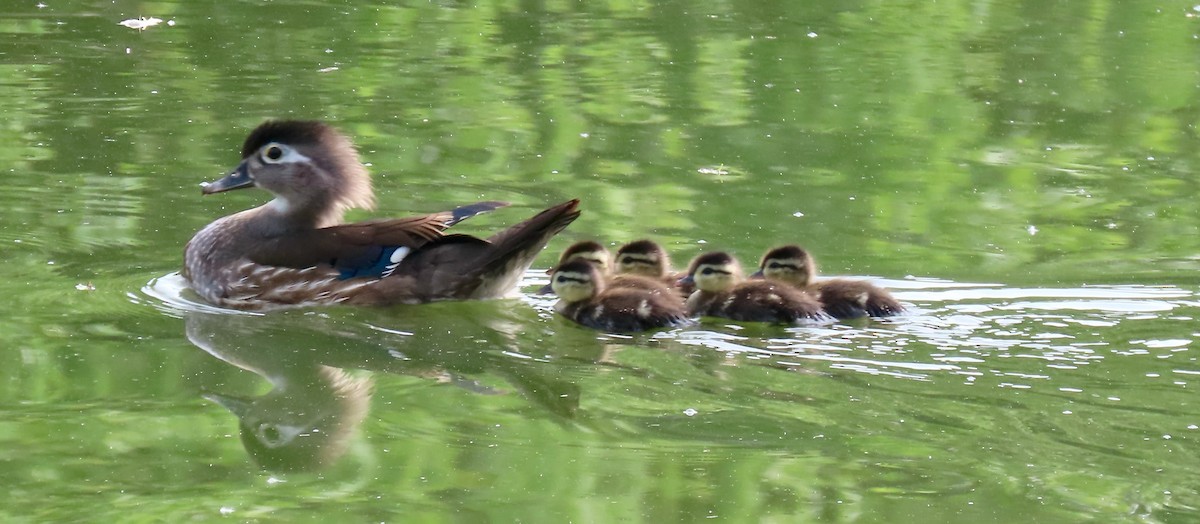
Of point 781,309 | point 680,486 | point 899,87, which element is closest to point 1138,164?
point 899,87

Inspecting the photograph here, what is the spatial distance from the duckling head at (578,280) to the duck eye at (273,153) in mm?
1316

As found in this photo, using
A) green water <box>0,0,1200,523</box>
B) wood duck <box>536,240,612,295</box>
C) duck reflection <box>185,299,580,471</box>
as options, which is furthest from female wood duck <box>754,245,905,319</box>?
duck reflection <box>185,299,580,471</box>

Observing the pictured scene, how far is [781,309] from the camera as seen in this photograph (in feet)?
20.6

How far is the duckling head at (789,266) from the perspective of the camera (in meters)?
6.55

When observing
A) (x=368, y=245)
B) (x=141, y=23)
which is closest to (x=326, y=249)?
(x=368, y=245)

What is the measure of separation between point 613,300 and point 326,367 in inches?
41.9

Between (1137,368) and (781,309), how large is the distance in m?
1.27

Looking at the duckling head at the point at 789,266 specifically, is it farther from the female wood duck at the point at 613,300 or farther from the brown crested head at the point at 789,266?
the female wood duck at the point at 613,300

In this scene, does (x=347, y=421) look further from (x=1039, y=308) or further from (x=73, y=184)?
(x=73, y=184)

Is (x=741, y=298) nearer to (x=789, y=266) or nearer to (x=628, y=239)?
(x=789, y=266)

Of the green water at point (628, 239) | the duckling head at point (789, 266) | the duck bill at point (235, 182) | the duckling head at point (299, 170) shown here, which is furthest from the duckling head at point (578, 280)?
the duck bill at point (235, 182)

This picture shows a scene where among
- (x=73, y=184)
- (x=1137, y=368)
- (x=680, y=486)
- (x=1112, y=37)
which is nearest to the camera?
(x=680, y=486)

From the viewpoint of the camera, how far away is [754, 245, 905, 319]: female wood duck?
6.31m

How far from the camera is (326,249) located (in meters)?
6.82
